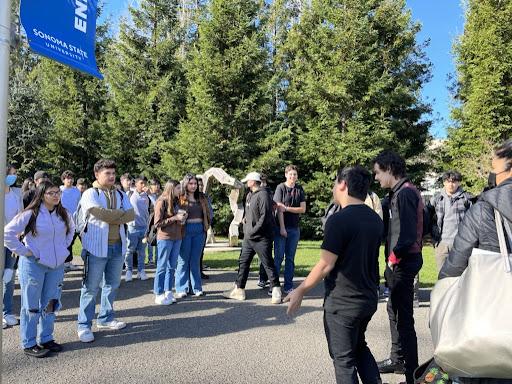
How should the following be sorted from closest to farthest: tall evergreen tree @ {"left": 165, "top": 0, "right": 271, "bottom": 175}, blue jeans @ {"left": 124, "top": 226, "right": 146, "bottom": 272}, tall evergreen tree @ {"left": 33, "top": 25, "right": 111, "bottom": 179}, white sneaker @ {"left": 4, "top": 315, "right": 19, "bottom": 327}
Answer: white sneaker @ {"left": 4, "top": 315, "right": 19, "bottom": 327}
blue jeans @ {"left": 124, "top": 226, "right": 146, "bottom": 272}
tall evergreen tree @ {"left": 165, "top": 0, "right": 271, "bottom": 175}
tall evergreen tree @ {"left": 33, "top": 25, "right": 111, "bottom": 179}

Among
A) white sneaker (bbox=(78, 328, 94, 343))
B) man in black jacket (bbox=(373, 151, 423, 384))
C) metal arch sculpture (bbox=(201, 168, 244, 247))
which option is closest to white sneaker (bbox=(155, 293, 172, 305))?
white sneaker (bbox=(78, 328, 94, 343))

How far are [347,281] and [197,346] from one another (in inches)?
103

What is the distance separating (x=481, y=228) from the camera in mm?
2629

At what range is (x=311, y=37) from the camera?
25.3 meters

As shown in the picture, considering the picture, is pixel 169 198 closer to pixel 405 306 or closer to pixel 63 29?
pixel 405 306

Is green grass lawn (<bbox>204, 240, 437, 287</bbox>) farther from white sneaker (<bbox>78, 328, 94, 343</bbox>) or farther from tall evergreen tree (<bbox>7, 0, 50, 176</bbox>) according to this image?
tall evergreen tree (<bbox>7, 0, 50, 176</bbox>)

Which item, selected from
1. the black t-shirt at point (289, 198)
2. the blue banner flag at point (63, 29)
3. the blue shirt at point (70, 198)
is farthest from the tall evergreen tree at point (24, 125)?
the blue banner flag at point (63, 29)

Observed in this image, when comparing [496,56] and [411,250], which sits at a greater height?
[496,56]

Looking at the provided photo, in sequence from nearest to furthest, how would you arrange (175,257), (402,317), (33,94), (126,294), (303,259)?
1. (402,317)
2. (175,257)
3. (126,294)
4. (303,259)
5. (33,94)

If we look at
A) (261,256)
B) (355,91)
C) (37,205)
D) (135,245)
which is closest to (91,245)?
(37,205)

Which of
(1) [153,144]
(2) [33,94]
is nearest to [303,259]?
(1) [153,144]

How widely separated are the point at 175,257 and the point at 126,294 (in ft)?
4.24

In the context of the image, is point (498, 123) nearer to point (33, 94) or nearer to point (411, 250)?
point (411, 250)

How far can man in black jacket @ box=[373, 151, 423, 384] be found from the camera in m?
4.07
